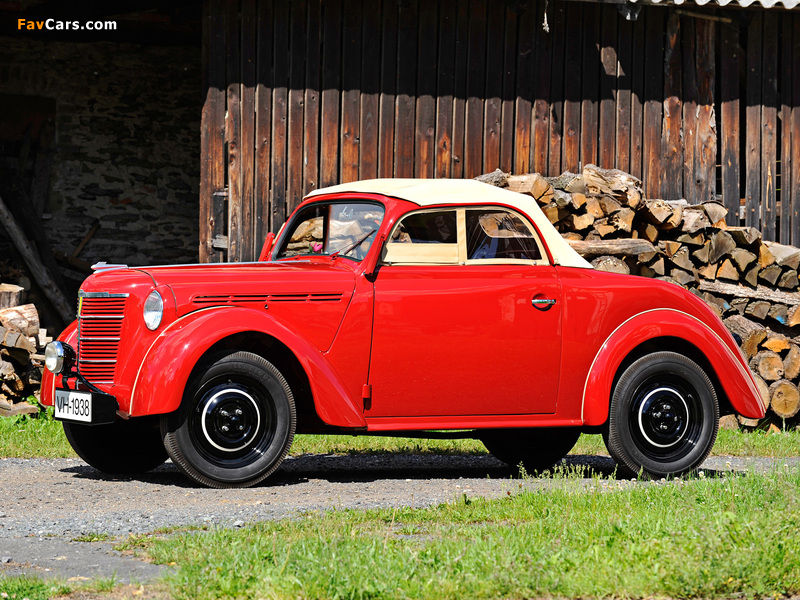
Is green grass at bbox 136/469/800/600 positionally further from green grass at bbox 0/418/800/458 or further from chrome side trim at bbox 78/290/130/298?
green grass at bbox 0/418/800/458

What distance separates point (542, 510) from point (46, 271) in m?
8.87

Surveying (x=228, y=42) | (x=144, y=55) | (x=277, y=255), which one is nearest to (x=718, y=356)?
(x=277, y=255)

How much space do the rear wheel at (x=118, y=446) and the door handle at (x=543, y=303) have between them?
7.56 ft

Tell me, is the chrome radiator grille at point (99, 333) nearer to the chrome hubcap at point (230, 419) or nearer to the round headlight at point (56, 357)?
the round headlight at point (56, 357)

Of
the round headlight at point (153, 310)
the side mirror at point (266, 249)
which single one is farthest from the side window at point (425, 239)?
the round headlight at point (153, 310)

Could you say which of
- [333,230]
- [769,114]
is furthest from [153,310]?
[769,114]

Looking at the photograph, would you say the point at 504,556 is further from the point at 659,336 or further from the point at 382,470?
the point at 382,470

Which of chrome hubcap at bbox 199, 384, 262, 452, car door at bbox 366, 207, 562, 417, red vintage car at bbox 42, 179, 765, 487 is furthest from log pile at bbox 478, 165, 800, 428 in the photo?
chrome hubcap at bbox 199, 384, 262, 452

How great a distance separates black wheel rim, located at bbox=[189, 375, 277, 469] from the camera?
5.56 m

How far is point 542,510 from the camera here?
4.89 m

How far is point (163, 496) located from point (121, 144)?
8.77 metres

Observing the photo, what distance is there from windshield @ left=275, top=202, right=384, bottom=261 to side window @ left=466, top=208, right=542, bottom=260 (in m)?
0.56

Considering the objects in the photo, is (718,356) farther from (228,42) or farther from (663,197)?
(228,42)

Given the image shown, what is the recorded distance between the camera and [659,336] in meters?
6.32
